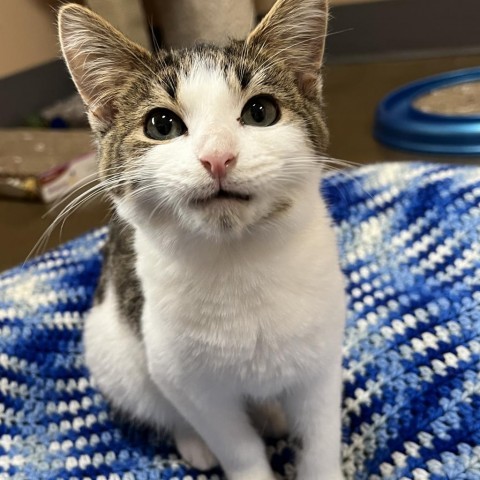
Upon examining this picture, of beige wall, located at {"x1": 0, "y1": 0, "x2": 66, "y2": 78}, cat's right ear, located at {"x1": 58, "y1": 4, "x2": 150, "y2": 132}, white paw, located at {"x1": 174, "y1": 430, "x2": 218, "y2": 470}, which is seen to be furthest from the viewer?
beige wall, located at {"x1": 0, "y1": 0, "x2": 66, "y2": 78}

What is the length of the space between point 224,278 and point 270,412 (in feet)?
1.13

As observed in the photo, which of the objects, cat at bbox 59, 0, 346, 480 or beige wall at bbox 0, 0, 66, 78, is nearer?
cat at bbox 59, 0, 346, 480

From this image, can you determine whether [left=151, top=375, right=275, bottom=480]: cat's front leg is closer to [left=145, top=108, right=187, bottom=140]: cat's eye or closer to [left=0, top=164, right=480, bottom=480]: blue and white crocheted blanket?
[left=0, top=164, right=480, bottom=480]: blue and white crocheted blanket

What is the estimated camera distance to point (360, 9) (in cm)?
264

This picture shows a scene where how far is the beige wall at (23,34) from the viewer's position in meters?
2.29

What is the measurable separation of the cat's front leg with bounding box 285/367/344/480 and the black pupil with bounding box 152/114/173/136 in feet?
1.25

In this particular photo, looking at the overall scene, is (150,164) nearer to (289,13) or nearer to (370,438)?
(289,13)

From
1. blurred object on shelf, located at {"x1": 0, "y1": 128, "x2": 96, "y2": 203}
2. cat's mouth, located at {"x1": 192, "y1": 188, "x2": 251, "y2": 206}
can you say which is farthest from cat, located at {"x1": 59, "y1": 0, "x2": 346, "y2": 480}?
blurred object on shelf, located at {"x1": 0, "y1": 128, "x2": 96, "y2": 203}

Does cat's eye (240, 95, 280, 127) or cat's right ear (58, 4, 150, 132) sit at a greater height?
cat's right ear (58, 4, 150, 132)

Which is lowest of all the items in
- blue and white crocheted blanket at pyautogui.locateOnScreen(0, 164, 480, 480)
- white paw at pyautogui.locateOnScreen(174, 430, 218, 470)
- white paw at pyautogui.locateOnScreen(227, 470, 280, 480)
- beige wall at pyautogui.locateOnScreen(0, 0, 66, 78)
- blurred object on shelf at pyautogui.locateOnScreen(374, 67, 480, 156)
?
white paw at pyautogui.locateOnScreen(227, 470, 280, 480)

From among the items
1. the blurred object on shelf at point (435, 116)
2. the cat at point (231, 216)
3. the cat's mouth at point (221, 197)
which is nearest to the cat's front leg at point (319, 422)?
the cat at point (231, 216)

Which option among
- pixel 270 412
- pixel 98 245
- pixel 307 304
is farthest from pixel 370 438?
pixel 98 245

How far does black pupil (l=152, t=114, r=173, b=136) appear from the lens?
680 millimetres

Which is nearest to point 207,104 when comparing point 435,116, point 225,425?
point 225,425
